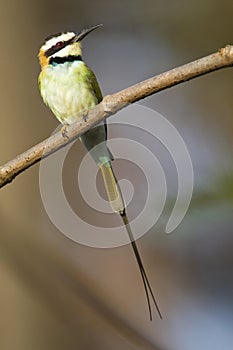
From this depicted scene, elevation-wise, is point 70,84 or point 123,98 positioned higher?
point 70,84

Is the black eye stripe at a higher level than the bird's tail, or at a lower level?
higher

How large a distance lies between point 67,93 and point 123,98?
552 millimetres

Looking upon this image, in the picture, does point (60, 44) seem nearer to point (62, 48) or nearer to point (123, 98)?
point (62, 48)

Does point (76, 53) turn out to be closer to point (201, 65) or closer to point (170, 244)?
point (201, 65)

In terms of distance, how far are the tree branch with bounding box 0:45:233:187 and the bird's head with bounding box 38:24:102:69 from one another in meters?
0.43

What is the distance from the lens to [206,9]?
208 cm

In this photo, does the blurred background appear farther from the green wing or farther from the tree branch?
the tree branch

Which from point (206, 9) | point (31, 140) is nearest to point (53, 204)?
point (31, 140)

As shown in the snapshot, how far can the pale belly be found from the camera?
4.69 ft

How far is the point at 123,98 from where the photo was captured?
906mm

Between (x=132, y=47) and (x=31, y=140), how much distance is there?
614mm

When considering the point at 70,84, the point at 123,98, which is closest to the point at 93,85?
the point at 70,84

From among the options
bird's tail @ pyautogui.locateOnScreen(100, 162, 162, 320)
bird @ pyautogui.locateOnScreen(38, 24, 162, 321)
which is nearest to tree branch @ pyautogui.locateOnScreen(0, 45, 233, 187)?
bird's tail @ pyautogui.locateOnScreen(100, 162, 162, 320)

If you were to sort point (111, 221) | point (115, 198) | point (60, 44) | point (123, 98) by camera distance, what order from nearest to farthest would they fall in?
point (123, 98)
point (115, 198)
point (60, 44)
point (111, 221)
